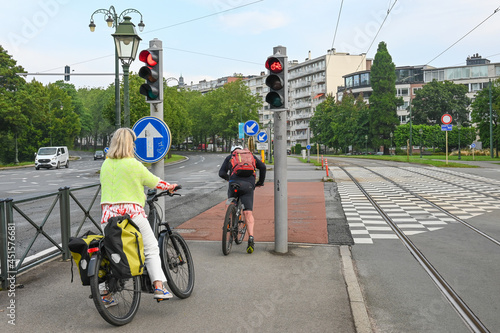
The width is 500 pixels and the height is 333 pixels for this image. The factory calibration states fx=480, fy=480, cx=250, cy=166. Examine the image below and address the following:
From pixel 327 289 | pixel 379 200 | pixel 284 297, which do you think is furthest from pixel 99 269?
pixel 379 200

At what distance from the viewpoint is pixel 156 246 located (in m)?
4.35

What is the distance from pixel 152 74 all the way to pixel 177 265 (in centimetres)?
285

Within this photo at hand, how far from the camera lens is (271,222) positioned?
33.7 ft

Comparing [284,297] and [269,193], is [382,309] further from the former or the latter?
[269,193]

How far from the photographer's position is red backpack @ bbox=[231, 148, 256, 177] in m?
6.86

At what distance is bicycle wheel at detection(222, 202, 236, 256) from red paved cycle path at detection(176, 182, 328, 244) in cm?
142

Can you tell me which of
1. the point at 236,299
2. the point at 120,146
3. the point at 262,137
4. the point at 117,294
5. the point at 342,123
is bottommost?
the point at 236,299

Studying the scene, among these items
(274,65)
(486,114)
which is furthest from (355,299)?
(486,114)

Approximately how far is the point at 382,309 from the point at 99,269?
264 cm

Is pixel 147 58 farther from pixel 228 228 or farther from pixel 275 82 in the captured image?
pixel 228 228

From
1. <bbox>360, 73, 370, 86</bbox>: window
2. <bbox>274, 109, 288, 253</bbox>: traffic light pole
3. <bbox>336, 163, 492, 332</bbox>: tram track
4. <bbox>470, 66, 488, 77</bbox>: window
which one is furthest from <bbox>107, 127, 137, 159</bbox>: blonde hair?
<bbox>470, 66, 488, 77</bbox>: window

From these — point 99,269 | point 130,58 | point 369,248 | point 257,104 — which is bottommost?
point 369,248

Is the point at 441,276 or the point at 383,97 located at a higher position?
the point at 383,97

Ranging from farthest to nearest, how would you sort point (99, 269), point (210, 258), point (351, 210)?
point (351, 210)
point (210, 258)
point (99, 269)
